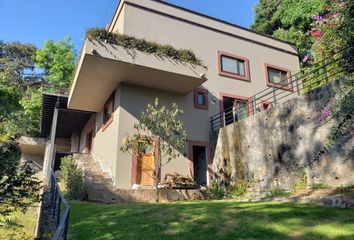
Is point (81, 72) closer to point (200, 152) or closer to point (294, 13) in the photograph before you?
point (200, 152)

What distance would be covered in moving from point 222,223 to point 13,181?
392cm

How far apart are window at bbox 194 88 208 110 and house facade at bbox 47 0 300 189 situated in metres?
0.03

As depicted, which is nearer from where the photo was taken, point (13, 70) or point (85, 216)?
point (85, 216)

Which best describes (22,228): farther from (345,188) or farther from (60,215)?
(345,188)

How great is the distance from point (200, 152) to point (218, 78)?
4168 mm

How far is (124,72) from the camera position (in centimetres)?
1201

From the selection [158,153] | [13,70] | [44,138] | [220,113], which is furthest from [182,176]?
[13,70]

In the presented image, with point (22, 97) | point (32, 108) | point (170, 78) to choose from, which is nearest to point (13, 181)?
point (170, 78)

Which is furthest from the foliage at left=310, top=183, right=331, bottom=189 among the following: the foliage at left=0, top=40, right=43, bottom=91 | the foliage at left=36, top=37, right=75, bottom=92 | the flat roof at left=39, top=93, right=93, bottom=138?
the foliage at left=0, top=40, right=43, bottom=91

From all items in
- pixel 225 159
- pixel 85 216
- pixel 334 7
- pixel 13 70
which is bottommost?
pixel 85 216

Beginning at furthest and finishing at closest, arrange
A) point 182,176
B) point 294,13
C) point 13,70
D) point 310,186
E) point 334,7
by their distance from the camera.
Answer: point 13,70
point 294,13
point 182,176
point 310,186
point 334,7

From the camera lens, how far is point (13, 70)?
121 ft

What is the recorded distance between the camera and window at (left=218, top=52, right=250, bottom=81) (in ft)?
53.7

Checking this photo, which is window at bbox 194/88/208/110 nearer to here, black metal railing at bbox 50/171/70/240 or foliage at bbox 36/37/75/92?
black metal railing at bbox 50/171/70/240
